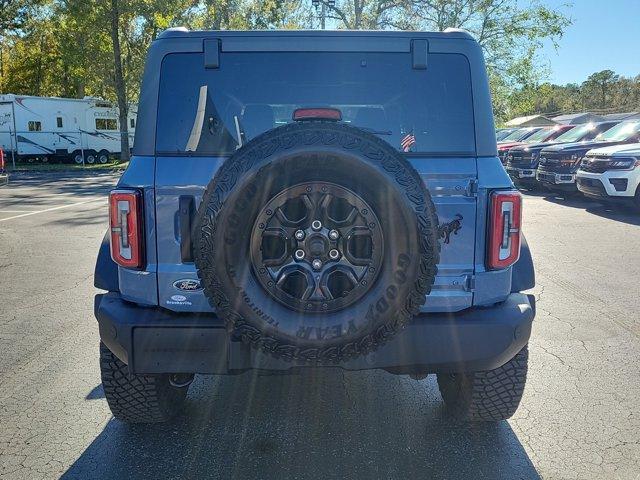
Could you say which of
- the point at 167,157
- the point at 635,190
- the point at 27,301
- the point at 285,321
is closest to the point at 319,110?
the point at 167,157

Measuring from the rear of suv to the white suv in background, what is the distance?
31.3 feet

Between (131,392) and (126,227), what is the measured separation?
3.20ft

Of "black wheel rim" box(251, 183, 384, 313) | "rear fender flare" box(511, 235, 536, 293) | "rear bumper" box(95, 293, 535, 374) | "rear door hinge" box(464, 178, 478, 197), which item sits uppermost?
"rear door hinge" box(464, 178, 478, 197)

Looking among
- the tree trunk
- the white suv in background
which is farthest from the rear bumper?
the tree trunk

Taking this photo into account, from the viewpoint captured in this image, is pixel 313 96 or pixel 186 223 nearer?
pixel 186 223

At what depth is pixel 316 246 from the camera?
243 centimetres

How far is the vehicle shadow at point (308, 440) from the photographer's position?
282 cm

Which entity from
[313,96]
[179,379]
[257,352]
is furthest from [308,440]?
[313,96]

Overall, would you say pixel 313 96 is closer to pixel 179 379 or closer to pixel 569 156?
pixel 179 379

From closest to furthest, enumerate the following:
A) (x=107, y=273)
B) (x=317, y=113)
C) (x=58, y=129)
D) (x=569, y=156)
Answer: (x=317, y=113) < (x=107, y=273) < (x=569, y=156) < (x=58, y=129)

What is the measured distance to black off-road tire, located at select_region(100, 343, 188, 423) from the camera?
3.05 meters

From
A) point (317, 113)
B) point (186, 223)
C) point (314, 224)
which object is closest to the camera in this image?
point (314, 224)

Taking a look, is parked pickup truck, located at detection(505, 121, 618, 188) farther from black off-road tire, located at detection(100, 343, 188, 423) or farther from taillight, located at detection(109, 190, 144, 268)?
taillight, located at detection(109, 190, 144, 268)

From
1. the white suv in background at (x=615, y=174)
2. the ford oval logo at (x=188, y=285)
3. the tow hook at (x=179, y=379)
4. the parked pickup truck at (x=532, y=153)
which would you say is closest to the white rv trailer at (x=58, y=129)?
the parked pickup truck at (x=532, y=153)
